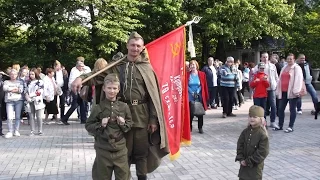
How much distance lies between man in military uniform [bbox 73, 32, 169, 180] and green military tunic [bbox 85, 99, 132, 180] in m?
0.23

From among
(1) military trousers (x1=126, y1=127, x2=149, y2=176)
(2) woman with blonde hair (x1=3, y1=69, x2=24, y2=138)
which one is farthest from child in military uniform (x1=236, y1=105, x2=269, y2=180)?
(2) woman with blonde hair (x1=3, y1=69, x2=24, y2=138)

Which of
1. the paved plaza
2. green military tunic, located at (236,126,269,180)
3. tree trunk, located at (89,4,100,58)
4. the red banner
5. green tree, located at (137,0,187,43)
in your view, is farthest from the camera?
green tree, located at (137,0,187,43)

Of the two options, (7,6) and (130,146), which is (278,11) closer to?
(7,6)

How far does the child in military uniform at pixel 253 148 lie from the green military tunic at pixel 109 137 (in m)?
1.39

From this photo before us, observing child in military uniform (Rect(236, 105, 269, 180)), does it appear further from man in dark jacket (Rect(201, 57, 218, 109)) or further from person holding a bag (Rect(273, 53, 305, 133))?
man in dark jacket (Rect(201, 57, 218, 109))

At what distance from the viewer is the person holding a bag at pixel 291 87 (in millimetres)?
9945

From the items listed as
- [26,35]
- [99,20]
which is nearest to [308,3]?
[99,20]

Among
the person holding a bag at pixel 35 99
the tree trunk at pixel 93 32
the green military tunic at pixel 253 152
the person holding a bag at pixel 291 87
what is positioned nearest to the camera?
the green military tunic at pixel 253 152

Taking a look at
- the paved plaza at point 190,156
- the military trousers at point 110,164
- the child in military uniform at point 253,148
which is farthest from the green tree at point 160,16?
the military trousers at point 110,164

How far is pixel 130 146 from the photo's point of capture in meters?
4.99

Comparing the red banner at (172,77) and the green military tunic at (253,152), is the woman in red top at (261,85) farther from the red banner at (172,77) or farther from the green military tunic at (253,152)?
the green military tunic at (253,152)

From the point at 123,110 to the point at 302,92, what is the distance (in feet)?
21.3

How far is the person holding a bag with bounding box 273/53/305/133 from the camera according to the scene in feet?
32.6

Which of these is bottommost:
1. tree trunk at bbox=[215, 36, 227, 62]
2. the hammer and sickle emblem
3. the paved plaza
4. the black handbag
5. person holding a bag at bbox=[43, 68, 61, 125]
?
the paved plaza
